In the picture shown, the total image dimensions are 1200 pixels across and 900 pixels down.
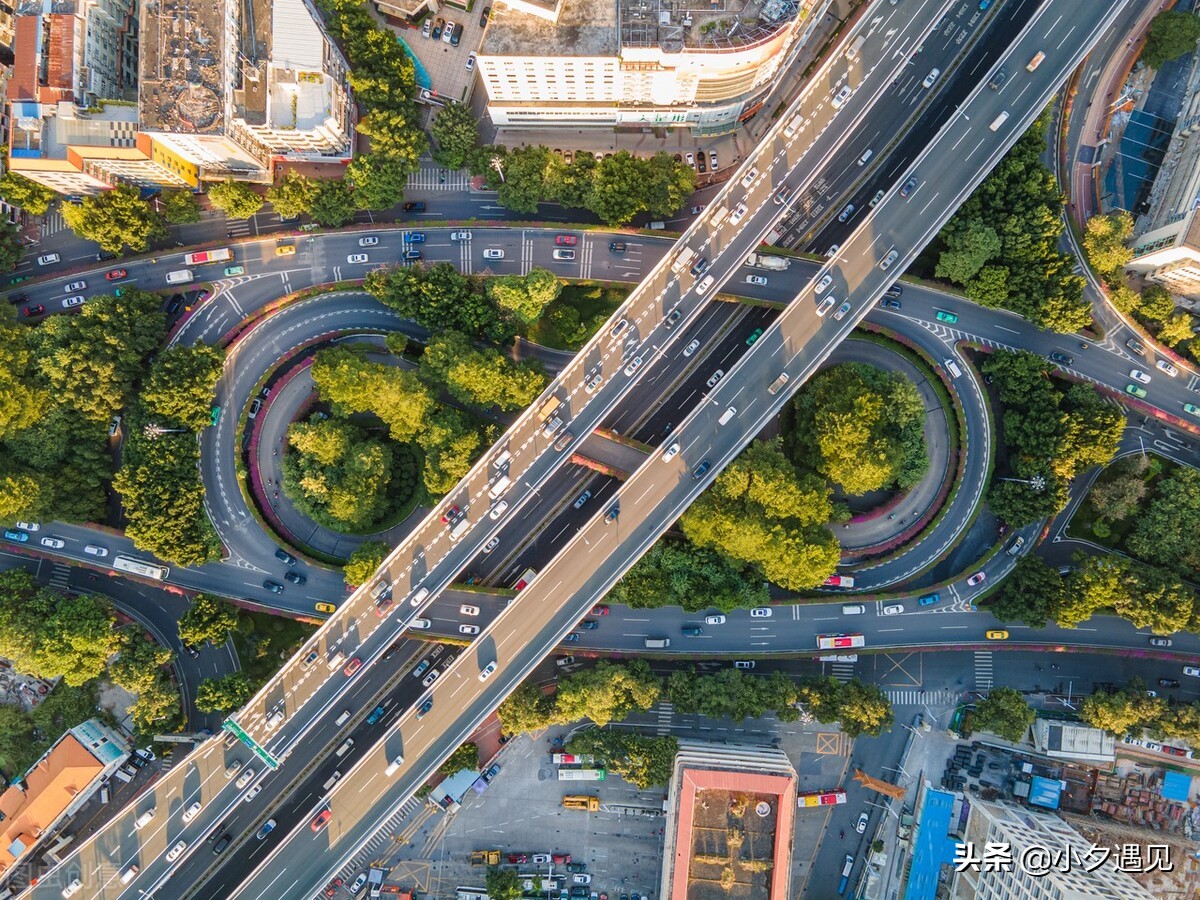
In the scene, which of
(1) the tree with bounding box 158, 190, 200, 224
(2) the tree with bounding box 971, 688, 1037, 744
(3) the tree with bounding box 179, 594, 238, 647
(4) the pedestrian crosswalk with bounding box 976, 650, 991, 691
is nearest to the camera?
(3) the tree with bounding box 179, 594, 238, 647

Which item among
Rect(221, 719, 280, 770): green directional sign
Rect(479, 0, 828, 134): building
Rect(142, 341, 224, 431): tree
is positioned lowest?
Rect(221, 719, 280, 770): green directional sign

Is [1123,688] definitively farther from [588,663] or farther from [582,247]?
[582,247]

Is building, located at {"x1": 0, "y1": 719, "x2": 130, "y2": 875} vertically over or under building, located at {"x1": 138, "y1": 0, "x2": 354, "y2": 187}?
under

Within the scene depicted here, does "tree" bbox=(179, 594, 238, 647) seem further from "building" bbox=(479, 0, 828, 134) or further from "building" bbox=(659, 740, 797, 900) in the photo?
"building" bbox=(479, 0, 828, 134)

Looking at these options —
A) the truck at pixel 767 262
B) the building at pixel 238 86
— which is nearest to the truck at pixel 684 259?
the truck at pixel 767 262

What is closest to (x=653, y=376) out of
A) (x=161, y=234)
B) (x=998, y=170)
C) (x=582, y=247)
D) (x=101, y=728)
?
(x=582, y=247)

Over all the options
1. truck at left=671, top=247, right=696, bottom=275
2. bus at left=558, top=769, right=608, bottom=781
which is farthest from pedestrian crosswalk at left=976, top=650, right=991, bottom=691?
truck at left=671, top=247, right=696, bottom=275

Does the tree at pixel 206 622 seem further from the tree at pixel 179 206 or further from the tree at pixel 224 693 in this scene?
the tree at pixel 179 206
